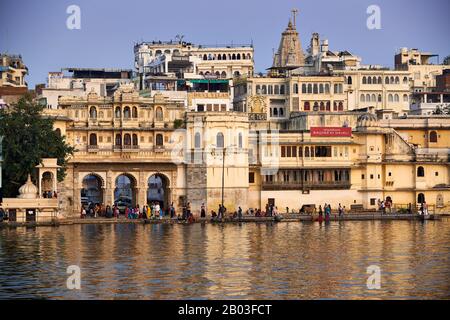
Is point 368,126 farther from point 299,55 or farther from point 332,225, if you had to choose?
point 299,55

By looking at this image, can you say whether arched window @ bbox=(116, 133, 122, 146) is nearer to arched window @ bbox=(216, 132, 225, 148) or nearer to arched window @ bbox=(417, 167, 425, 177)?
arched window @ bbox=(216, 132, 225, 148)

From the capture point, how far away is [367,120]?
97125 mm

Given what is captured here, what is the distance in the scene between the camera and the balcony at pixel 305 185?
93812mm

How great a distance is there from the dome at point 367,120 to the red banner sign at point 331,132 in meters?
1.85

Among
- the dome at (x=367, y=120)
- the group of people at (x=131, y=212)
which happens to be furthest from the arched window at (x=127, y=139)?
the dome at (x=367, y=120)

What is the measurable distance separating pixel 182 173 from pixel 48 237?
23.6 meters

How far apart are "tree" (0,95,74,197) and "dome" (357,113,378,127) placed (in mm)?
25073

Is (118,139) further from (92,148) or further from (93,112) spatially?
(93,112)

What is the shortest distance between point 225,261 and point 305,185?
39250 millimetres

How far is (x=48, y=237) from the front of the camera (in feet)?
228

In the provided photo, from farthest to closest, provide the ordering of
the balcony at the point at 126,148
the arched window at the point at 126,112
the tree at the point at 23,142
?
the arched window at the point at 126,112 < the balcony at the point at 126,148 < the tree at the point at 23,142

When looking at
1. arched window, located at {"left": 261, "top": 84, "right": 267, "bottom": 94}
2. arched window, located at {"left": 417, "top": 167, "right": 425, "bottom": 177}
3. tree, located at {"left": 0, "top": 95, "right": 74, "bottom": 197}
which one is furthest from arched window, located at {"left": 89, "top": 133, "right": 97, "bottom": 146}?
arched window, located at {"left": 417, "top": 167, "right": 425, "bottom": 177}

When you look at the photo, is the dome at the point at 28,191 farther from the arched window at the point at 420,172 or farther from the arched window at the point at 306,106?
the arched window at the point at 306,106

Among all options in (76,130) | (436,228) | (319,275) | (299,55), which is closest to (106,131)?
(76,130)
